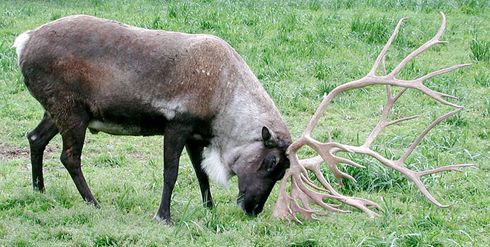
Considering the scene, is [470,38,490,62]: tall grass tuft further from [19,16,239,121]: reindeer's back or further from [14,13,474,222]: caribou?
[19,16,239,121]: reindeer's back

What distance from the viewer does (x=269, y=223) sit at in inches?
252

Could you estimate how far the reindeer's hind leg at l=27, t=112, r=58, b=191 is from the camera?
701cm

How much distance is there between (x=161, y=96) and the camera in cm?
648

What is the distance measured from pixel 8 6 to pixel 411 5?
6.42 metres

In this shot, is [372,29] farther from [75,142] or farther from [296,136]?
[75,142]

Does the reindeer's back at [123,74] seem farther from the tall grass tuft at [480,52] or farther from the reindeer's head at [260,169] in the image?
the tall grass tuft at [480,52]

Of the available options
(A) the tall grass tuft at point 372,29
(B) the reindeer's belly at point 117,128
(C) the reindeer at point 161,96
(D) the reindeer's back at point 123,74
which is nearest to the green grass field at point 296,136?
(A) the tall grass tuft at point 372,29

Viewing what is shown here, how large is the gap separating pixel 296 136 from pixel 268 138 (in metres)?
2.43

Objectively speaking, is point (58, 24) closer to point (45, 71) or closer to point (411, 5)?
point (45, 71)

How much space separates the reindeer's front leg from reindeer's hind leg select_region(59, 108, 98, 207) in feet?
1.73

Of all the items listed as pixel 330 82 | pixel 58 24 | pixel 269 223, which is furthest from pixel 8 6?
pixel 269 223

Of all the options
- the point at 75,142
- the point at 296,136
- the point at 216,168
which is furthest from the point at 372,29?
the point at 75,142

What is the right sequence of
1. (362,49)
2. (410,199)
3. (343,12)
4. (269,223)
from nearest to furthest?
1. (269,223)
2. (410,199)
3. (362,49)
4. (343,12)

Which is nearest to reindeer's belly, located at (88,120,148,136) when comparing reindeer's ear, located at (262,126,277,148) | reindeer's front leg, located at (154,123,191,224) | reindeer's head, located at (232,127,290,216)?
reindeer's front leg, located at (154,123,191,224)
